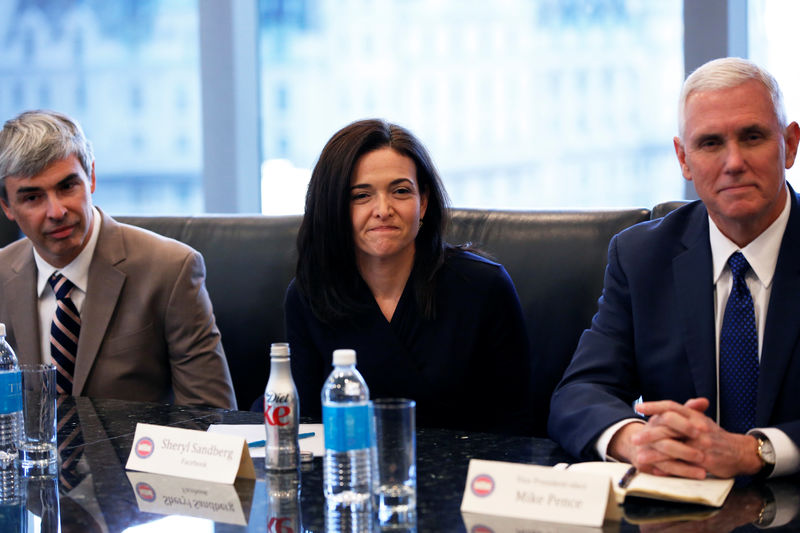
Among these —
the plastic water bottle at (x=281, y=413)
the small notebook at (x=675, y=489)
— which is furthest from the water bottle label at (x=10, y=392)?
the small notebook at (x=675, y=489)

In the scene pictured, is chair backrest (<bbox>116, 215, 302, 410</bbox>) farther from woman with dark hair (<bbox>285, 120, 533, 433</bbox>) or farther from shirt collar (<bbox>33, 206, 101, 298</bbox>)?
woman with dark hair (<bbox>285, 120, 533, 433</bbox>)

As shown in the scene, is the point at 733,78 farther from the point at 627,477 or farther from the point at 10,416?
the point at 10,416

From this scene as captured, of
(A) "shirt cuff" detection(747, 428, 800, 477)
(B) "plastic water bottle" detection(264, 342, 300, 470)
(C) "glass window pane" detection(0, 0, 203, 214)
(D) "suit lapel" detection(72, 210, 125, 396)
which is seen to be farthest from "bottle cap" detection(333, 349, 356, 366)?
(C) "glass window pane" detection(0, 0, 203, 214)

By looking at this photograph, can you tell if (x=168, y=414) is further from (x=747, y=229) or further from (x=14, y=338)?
(x=747, y=229)

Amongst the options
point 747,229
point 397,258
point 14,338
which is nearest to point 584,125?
point 397,258

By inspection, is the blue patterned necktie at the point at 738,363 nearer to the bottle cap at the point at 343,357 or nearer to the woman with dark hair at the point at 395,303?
the woman with dark hair at the point at 395,303

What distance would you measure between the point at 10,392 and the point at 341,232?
906 millimetres

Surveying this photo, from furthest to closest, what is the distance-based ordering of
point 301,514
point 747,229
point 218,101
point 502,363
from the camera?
point 218,101, point 502,363, point 747,229, point 301,514

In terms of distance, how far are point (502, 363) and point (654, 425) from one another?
2.90ft

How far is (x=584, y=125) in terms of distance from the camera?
402 centimetres

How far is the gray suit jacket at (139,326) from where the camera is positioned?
2.64 metres

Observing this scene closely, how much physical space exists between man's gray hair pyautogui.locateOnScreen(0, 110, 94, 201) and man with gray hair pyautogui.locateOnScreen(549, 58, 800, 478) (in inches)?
62.1

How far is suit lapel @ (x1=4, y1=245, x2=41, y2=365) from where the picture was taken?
2.72 m

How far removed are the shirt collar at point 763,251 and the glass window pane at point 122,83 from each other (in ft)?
11.1
